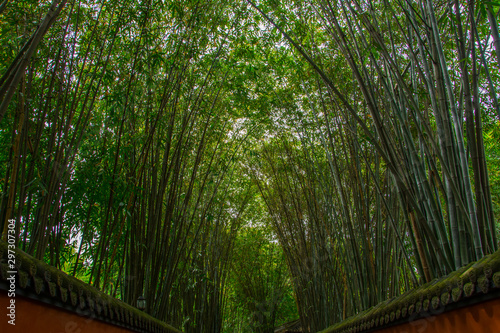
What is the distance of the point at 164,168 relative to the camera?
270cm

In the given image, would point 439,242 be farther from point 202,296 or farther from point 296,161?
point 202,296

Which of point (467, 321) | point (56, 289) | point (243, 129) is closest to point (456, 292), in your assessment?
point (467, 321)

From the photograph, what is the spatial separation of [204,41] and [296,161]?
91.5 inches

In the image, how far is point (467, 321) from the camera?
3.10ft

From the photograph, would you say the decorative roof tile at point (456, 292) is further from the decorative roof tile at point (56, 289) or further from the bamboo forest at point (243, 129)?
the decorative roof tile at point (56, 289)

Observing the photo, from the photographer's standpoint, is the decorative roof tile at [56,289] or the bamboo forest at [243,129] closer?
the decorative roof tile at [56,289]

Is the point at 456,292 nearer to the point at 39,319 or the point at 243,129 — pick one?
the point at 39,319

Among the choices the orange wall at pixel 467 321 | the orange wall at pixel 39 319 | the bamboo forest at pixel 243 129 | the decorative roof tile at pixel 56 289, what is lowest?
the orange wall at pixel 467 321

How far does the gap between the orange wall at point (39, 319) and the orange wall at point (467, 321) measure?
3.48ft

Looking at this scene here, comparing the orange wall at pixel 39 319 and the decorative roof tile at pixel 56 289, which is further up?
the decorative roof tile at pixel 56 289

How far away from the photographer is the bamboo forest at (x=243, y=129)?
1.48 m

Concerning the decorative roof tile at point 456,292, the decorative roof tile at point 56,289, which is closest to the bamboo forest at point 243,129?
the decorative roof tile at point 456,292

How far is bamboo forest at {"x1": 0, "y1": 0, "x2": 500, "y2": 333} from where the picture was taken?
1479 millimetres

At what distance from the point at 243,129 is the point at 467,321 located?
14.5 feet
